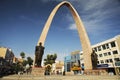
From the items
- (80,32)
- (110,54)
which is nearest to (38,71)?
(80,32)

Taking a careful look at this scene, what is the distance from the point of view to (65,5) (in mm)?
30875

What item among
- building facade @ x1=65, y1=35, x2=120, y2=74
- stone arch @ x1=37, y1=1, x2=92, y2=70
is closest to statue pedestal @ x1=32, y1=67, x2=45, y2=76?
stone arch @ x1=37, y1=1, x2=92, y2=70

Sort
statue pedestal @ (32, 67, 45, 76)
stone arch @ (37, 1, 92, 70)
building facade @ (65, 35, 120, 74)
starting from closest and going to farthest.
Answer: statue pedestal @ (32, 67, 45, 76)
stone arch @ (37, 1, 92, 70)
building facade @ (65, 35, 120, 74)

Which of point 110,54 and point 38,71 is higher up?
point 110,54

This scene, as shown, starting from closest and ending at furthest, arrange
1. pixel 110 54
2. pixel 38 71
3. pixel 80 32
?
pixel 38 71, pixel 80 32, pixel 110 54

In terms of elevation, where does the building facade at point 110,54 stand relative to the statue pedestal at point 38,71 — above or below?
above

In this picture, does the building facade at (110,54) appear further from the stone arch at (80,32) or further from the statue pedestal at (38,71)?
the statue pedestal at (38,71)

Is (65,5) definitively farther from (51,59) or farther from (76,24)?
(51,59)

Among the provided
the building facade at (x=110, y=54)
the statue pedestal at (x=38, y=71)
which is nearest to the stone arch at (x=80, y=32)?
the statue pedestal at (x=38, y=71)

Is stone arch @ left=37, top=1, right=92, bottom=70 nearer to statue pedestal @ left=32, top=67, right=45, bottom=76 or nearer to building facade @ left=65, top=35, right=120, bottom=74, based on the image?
statue pedestal @ left=32, top=67, right=45, bottom=76

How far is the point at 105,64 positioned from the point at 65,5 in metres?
20.5

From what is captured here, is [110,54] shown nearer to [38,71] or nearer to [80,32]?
[80,32]

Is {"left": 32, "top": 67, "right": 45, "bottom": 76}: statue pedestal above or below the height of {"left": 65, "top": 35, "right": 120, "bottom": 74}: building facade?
below

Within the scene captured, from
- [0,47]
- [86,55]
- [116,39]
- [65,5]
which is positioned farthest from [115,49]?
[0,47]
